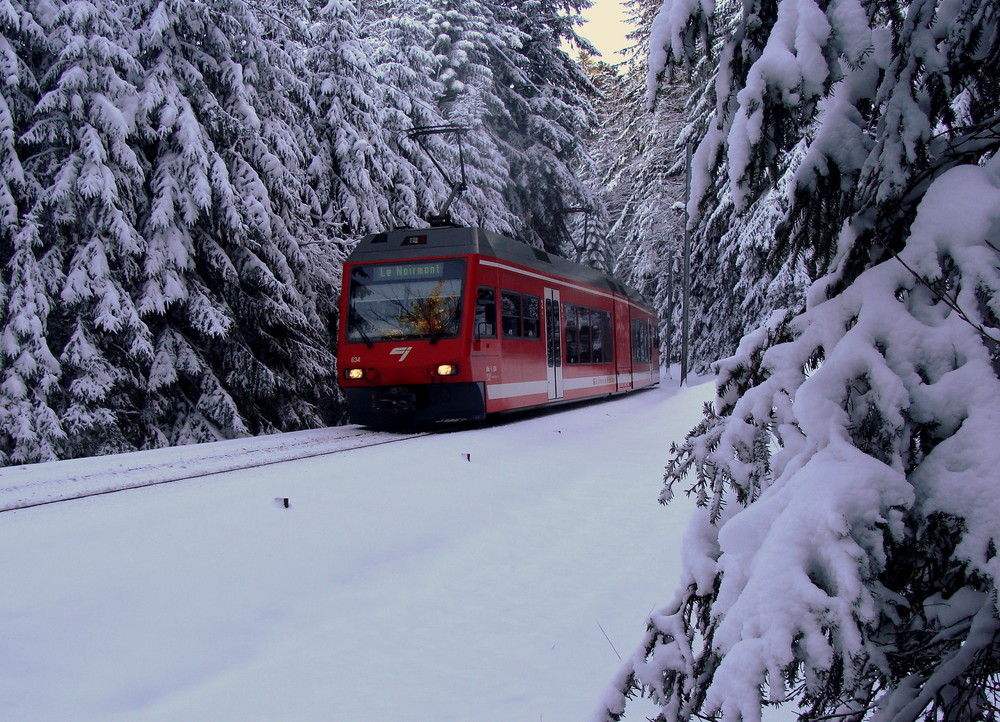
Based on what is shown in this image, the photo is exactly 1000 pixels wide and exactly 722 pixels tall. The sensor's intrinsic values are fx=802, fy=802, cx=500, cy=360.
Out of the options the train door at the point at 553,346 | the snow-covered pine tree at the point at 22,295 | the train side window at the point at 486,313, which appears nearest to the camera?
the snow-covered pine tree at the point at 22,295

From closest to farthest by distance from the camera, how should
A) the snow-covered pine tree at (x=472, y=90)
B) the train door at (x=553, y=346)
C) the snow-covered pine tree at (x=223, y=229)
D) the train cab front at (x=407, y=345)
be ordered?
the snow-covered pine tree at (x=223, y=229) < the train cab front at (x=407, y=345) < the train door at (x=553, y=346) < the snow-covered pine tree at (x=472, y=90)

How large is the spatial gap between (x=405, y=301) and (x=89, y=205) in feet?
15.6

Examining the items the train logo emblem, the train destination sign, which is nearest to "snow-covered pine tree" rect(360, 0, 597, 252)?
the train destination sign

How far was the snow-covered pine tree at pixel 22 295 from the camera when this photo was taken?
1086 centimetres

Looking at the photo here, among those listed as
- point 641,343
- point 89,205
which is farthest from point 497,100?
point 89,205

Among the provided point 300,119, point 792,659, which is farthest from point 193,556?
point 300,119

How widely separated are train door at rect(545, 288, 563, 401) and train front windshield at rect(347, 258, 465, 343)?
10.7ft

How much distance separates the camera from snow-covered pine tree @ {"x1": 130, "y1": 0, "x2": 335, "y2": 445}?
40.2ft

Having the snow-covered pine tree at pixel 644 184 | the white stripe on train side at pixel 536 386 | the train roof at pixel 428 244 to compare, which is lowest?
the white stripe on train side at pixel 536 386

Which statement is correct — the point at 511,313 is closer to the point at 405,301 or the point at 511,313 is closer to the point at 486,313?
the point at 486,313

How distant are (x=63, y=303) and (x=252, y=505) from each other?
725 cm

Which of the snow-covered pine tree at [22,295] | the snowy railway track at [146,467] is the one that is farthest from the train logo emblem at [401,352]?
the snow-covered pine tree at [22,295]

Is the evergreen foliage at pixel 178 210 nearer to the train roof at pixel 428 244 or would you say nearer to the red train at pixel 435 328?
the train roof at pixel 428 244

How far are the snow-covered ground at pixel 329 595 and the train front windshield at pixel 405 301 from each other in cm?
541
